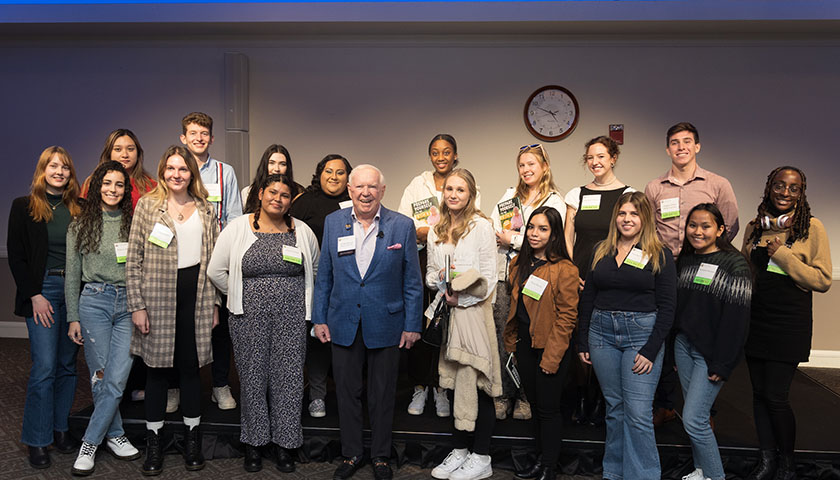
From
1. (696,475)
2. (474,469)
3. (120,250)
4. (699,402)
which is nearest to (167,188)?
(120,250)

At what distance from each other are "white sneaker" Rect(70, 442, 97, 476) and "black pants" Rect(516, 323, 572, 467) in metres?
2.33

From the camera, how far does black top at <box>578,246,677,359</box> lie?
272 centimetres

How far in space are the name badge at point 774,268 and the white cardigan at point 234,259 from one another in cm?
237

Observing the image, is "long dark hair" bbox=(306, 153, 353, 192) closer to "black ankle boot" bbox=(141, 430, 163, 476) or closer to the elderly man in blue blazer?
the elderly man in blue blazer

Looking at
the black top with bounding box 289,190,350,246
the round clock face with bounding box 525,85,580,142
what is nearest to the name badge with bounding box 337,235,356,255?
the black top with bounding box 289,190,350,246

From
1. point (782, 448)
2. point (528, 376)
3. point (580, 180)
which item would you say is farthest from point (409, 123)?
point (782, 448)

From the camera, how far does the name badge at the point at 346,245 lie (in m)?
2.94

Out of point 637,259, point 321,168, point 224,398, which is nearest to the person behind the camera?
point 637,259

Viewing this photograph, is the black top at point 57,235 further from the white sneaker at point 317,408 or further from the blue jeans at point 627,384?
the blue jeans at point 627,384

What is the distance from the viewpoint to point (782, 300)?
9.58ft

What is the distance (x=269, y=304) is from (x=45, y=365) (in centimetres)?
131

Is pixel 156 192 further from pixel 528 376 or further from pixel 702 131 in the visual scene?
pixel 702 131

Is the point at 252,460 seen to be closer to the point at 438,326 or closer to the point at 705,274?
the point at 438,326

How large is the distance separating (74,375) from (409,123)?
11.4 feet
